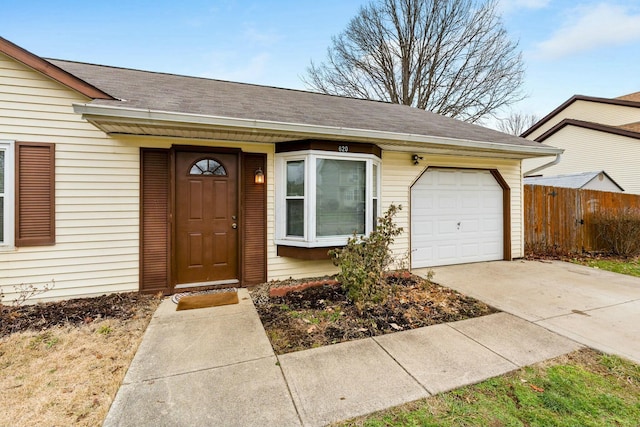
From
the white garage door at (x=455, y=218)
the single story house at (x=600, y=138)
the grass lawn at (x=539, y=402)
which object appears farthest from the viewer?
the single story house at (x=600, y=138)

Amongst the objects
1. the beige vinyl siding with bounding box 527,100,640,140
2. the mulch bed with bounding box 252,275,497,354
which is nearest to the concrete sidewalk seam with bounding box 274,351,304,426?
the mulch bed with bounding box 252,275,497,354

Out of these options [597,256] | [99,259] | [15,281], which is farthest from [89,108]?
[597,256]

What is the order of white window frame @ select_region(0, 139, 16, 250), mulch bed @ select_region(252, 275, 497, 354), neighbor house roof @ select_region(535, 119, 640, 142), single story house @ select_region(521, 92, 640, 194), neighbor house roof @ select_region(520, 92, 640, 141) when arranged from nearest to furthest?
mulch bed @ select_region(252, 275, 497, 354), white window frame @ select_region(0, 139, 16, 250), neighbor house roof @ select_region(535, 119, 640, 142), single story house @ select_region(521, 92, 640, 194), neighbor house roof @ select_region(520, 92, 640, 141)

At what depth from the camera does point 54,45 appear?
27.8ft

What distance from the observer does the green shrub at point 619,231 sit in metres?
7.69

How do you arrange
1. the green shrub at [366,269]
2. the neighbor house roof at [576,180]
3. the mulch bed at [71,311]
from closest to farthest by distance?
the mulch bed at [71,311]
the green shrub at [366,269]
the neighbor house roof at [576,180]

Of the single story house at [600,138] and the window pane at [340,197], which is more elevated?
the single story house at [600,138]

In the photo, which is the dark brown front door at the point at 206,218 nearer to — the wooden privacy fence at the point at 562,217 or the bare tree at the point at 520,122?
the wooden privacy fence at the point at 562,217

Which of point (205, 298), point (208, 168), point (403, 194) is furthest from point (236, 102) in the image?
point (403, 194)

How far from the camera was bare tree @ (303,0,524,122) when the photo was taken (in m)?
13.6

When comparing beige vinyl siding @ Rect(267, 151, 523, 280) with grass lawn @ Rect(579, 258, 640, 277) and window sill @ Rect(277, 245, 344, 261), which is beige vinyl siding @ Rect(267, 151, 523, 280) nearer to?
window sill @ Rect(277, 245, 344, 261)

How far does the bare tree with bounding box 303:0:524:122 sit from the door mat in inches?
532

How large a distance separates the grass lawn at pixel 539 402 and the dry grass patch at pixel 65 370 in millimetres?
1977

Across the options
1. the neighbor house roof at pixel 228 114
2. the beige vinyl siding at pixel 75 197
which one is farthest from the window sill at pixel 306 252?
the beige vinyl siding at pixel 75 197
